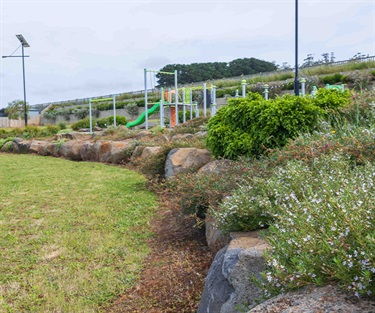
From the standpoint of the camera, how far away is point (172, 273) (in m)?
3.61

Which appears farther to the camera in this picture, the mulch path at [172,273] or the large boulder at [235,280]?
the mulch path at [172,273]

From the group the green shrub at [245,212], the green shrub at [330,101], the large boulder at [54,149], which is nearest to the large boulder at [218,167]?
the green shrub at [245,212]

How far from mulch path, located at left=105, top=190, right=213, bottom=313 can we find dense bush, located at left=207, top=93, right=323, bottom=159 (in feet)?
4.33

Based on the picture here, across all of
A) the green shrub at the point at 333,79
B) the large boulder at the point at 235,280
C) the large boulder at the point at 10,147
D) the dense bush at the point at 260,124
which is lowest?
the large boulder at the point at 10,147

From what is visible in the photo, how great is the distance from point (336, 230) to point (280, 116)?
12.0ft

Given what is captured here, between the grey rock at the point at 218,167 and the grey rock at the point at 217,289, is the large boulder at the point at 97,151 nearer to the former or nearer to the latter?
the grey rock at the point at 218,167

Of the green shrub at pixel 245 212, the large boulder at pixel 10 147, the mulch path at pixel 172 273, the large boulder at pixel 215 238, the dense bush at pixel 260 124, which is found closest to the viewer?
the green shrub at pixel 245 212

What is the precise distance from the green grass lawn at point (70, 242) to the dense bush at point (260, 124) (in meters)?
1.49

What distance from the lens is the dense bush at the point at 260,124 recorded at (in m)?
5.16

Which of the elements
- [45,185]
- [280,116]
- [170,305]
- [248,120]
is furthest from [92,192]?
[170,305]

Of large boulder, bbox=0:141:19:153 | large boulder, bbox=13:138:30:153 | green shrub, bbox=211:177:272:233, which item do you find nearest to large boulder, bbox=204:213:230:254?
green shrub, bbox=211:177:272:233

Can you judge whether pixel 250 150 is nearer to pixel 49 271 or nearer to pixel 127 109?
pixel 49 271

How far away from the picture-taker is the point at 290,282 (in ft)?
5.60

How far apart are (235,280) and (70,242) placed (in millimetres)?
2668
